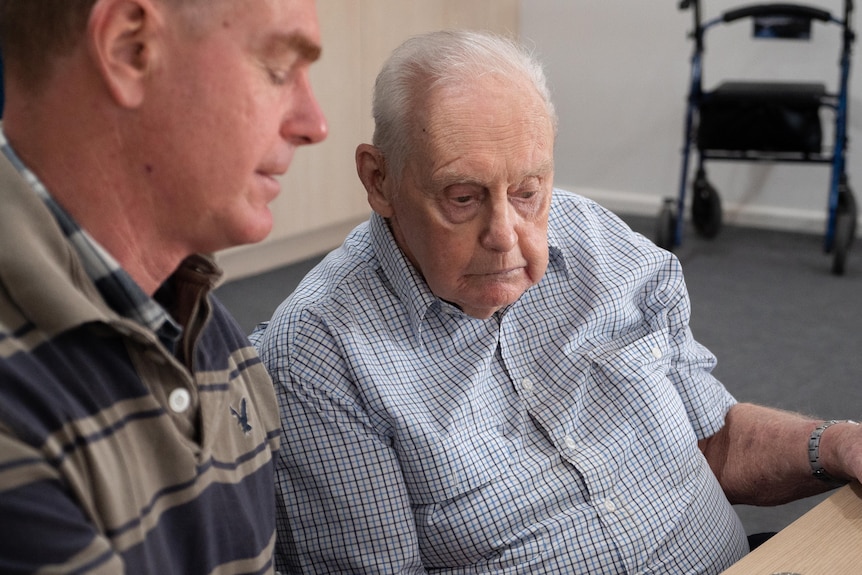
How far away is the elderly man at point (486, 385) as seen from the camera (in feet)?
4.21

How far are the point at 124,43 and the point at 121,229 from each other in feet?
0.49

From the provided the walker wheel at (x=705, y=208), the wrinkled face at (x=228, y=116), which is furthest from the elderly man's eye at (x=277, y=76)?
the walker wheel at (x=705, y=208)

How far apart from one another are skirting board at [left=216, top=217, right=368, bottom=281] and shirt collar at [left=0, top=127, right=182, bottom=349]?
341 centimetres

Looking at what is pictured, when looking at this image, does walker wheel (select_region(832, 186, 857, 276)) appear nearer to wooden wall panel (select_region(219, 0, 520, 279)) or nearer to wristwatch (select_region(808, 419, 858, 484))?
wooden wall panel (select_region(219, 0, 520, 279))

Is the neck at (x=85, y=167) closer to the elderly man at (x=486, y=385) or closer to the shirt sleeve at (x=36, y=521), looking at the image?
the shirt sleeve at (x=36, y=521)

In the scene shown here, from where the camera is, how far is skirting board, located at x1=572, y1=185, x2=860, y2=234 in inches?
197

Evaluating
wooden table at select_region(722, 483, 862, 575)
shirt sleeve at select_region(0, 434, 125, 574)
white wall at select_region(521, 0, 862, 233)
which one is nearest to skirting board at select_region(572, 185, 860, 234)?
white wall at select_region(521, 0, 862, 233)

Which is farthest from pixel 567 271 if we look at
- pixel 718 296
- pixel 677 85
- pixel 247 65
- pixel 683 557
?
pixel 677 85

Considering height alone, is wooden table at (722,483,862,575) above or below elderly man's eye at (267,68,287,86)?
below

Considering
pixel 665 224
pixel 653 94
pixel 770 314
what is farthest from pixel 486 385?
pixel 653 94

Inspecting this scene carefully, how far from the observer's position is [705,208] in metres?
4.84

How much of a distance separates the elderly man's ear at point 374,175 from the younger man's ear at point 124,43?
67 centimetres

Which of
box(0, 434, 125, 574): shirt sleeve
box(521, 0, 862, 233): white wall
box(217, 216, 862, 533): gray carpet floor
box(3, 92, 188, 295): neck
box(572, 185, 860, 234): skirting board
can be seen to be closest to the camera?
box(0, 434, 125, 574): shirt sleeve

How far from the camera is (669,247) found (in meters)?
4.74
